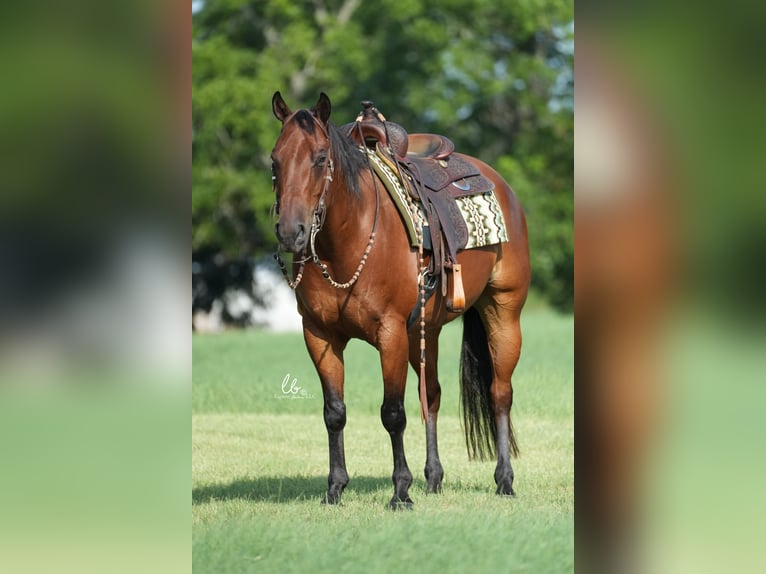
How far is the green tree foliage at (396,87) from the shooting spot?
77.8ft

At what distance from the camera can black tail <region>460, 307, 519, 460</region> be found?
6.91 metres

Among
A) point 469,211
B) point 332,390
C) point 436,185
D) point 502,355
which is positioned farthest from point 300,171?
point 502,355

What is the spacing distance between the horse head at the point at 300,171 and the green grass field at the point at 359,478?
1418 mm

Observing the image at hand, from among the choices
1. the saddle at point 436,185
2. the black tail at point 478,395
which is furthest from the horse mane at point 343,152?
the black tail at point 478,395

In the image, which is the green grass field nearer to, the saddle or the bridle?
the bridle

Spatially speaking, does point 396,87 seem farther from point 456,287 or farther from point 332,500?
point 332,500

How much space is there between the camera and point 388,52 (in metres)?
25.2

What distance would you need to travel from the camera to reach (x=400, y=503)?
5.68 m

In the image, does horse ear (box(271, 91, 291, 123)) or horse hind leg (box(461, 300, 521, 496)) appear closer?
horse ear (box(271, 91, 291, 123))

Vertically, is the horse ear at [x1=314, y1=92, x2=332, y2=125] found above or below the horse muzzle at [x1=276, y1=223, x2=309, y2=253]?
above

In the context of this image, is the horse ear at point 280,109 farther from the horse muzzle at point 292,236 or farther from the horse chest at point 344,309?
the horse chest at point 344,309

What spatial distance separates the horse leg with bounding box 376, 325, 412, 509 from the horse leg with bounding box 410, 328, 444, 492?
0.67 metres
